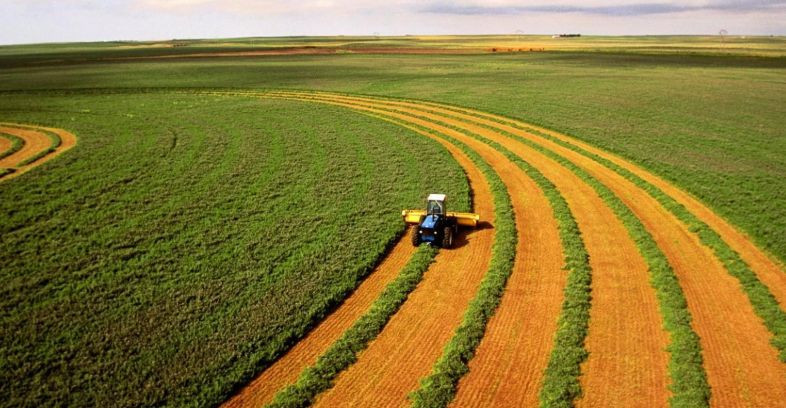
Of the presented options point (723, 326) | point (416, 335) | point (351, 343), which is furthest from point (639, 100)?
point (351, 343)

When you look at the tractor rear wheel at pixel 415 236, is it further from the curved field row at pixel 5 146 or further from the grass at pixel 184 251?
the curved field row at pixel 5 146

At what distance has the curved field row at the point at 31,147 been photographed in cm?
3231

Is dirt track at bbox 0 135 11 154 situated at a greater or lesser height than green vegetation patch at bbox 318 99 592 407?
greater

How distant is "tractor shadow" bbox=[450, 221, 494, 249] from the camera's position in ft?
70.3

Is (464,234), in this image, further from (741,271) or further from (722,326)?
(741,271)

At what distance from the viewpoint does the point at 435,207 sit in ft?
70.7

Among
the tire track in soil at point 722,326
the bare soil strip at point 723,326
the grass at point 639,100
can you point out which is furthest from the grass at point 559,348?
the grass at point 639,100

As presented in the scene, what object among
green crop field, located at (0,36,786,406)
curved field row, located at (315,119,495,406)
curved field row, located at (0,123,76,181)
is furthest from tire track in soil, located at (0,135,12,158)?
curved field row, located at (315,119,495,406)

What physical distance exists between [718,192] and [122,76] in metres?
106

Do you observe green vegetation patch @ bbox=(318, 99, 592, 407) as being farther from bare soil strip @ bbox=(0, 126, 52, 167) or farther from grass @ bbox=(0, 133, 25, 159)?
grass @ bbox=(0, 133, 25, 159)

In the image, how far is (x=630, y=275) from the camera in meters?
18.2

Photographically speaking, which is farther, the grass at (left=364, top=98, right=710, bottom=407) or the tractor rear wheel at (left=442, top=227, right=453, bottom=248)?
the tractor rear wheel at (left=442, top=227, right=453, bottom=248)

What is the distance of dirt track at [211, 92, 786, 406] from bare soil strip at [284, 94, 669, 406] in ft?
0.12

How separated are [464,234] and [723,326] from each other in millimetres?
10793
